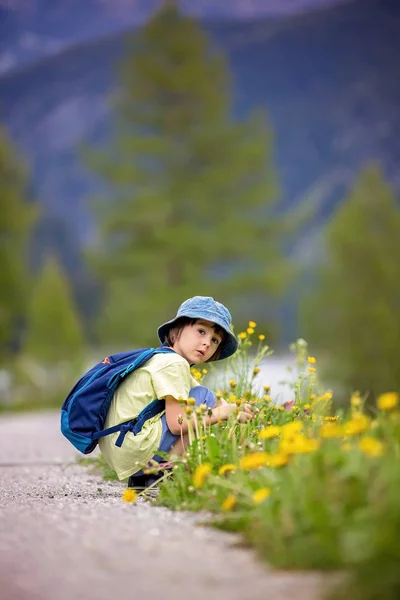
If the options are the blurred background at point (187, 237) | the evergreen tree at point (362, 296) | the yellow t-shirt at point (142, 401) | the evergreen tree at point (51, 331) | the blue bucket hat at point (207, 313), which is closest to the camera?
the yellow t-shirt at point (142, 401)

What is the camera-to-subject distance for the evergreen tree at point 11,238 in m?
13.0

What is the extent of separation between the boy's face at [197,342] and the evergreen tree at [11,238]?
9.89 meters

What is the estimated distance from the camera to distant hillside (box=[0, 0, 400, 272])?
163ft

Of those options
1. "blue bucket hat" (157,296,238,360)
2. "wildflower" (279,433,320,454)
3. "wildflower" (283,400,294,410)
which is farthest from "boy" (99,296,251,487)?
"wildflower" (279,433,320,454)

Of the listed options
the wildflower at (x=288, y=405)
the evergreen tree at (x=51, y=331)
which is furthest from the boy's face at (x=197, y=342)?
the evergreen tree at (x=51, y=331)

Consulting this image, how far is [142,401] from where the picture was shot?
334cm

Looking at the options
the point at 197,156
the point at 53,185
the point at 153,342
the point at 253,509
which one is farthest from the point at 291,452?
the point at 53,185

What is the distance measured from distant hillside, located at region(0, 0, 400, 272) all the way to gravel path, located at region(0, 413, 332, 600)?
148 feet

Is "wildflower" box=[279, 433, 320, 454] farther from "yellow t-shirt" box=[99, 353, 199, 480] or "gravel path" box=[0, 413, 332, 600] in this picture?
"yellow t-shirt" box=[99, 353, 199, 480]

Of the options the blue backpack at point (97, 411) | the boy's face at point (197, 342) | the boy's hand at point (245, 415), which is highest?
the boy's face at point (197, 342)

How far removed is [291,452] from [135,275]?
12.3 metres

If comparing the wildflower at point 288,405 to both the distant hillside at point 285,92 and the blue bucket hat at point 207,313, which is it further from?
the distant hillside at point 285,92

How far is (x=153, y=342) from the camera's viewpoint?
540 inches

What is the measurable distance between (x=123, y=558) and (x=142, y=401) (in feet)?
4.38
